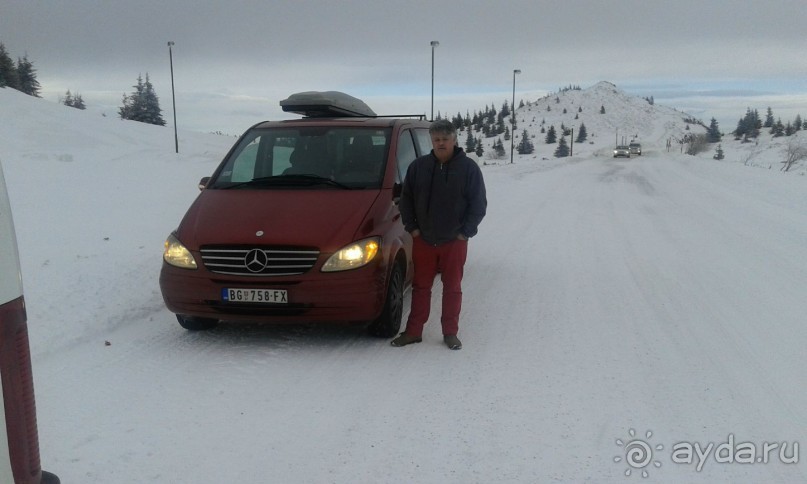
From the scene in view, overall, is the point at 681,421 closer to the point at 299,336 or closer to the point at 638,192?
the point at 299,336

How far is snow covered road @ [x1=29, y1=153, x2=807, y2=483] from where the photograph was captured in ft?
11.6

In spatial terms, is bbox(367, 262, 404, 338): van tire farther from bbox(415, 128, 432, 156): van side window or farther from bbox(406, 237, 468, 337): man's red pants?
bbox(415, 128, 432, 156): van side window

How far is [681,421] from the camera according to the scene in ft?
13.1

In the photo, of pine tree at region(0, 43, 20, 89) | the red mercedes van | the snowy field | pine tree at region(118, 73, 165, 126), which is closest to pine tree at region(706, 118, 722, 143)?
pine tree at region(118, 73, 165, 126)

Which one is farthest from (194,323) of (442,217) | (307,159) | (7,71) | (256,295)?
(7,71)

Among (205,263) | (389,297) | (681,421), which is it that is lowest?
(681,421)

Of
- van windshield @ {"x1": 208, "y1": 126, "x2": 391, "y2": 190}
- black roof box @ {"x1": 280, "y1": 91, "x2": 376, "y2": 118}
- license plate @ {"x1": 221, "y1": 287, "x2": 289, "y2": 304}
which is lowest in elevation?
license plate @ {"x1": 221, "y1": 287, "x2": 289, "y2": 304}

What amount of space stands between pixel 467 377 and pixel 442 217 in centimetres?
132

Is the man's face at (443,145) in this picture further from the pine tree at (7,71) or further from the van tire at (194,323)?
the pine tree at (7,71)

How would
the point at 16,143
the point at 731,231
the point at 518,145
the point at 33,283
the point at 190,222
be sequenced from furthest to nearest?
1. the point at 518,145
2. the point at 16,143
3. the point at 731,231
4. the point at 33,283
5. the point at 190,222

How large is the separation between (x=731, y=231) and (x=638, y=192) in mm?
7903

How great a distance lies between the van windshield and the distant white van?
13.1ft

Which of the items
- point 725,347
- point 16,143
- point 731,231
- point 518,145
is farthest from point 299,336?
point 518,145

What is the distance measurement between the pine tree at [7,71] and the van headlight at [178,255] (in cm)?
6779
